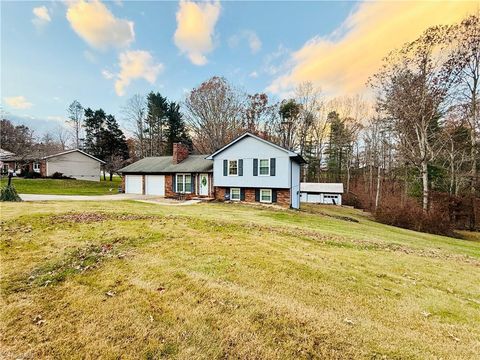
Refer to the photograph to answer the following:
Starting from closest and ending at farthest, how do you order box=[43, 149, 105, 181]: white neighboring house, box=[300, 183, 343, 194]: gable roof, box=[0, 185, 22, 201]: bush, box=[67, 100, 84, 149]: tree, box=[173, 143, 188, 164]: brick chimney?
box=[0, 185, 22, 201]: bush
box=[173, 143, 188, 164]: brick chimney
box=[43, 149, 105, 181]: white neighboring house
box=[300, 183, 343, 194]: gable roof
box=[67, 100, 84, 149]: tree

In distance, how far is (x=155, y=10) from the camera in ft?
47.8

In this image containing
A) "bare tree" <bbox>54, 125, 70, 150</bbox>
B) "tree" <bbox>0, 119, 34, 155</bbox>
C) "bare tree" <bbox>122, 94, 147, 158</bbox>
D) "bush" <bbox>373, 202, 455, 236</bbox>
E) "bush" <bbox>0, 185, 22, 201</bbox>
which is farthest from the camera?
"bare tree" <bbox>54, 125, 70, 150</bbox>

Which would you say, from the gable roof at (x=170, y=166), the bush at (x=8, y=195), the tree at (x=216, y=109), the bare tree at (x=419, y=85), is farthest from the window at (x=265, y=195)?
the bush at (x=8, y=195)

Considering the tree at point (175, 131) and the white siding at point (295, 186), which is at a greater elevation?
the tree at point (175, 131)

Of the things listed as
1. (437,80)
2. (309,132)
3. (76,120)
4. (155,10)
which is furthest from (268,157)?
(76,120)

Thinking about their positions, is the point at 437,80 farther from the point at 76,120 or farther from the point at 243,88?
the point at 76,120

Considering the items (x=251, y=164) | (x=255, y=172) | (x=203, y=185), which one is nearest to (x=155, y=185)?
(x=203, y=185)

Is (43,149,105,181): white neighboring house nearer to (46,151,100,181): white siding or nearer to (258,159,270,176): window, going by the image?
(46,151,100,181): white siding

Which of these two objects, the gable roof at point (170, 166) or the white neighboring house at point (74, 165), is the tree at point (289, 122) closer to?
the gable roof at point (170, 166)

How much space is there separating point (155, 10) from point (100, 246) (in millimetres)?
15251

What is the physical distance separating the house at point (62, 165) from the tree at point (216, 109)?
677 inches

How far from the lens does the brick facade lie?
1781 cm

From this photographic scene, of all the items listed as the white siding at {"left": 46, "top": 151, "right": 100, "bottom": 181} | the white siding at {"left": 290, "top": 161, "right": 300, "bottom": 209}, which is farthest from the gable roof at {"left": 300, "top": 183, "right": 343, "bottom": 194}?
the white siding at {"left": 46, "top": 151, "right": 100, "bottom": 181}

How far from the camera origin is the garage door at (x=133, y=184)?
23.6 meters
